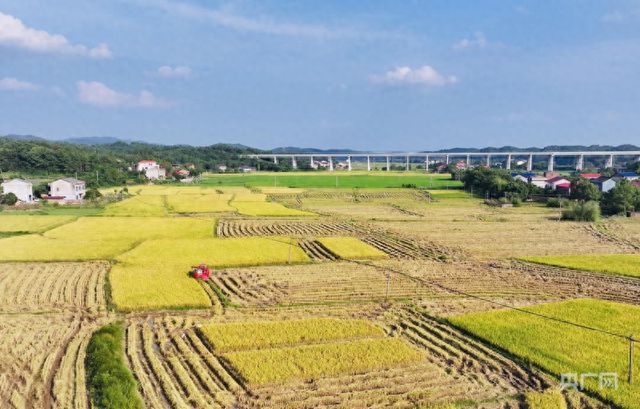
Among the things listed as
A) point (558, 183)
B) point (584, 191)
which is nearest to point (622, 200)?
point (584, 191)

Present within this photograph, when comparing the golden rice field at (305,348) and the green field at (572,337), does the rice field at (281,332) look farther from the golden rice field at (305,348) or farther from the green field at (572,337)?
the green field at (572,337)

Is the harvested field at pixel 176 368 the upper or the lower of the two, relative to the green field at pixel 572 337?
upper

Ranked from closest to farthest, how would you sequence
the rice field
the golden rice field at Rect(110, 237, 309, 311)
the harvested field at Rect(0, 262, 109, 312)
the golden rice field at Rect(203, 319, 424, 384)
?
the golden rice field at Rect(203, 319, 424, 384), the rice field, the harvested field at Rect(0, 262, 109, 312), the golden rice field at Rect(110, 237, 309, 311)

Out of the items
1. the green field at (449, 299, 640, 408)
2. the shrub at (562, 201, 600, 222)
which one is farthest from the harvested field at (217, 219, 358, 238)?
the shrub at (562, 201, 600, 222)

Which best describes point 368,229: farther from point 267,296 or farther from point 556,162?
point 556,162

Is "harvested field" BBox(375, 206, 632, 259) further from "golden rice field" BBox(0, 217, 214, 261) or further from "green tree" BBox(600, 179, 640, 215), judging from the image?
"golden rice field" BBox(0, 217, 214, 261)

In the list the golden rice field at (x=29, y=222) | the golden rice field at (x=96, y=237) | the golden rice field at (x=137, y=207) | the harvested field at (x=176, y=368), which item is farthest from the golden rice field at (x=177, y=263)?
the golden rice field at (x=137, y=207)

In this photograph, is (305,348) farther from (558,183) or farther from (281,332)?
(558,183)
